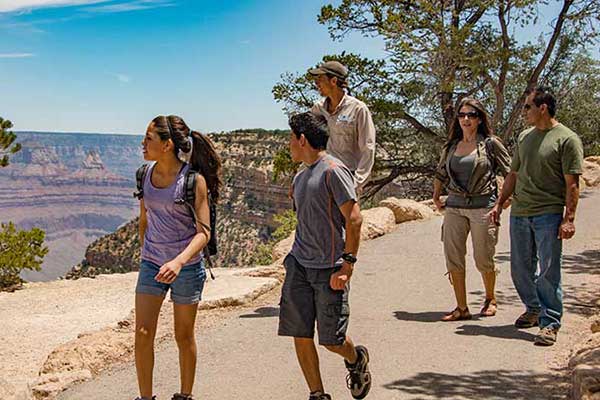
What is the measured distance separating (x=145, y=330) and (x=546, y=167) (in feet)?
10.7

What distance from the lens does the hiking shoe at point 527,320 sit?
636cm

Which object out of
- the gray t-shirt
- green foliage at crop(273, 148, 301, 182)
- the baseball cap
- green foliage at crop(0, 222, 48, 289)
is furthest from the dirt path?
green foliage at crop(273, 148, 301, 182)

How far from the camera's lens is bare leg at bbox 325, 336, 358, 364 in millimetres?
4211

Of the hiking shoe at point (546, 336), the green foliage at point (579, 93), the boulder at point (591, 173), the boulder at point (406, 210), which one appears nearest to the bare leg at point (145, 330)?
the hiking shoe at point (546, 336)

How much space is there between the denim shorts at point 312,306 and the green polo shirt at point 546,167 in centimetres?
234

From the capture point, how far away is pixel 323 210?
13.4ft

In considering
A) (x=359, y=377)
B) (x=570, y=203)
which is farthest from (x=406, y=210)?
(x=359, y=377)

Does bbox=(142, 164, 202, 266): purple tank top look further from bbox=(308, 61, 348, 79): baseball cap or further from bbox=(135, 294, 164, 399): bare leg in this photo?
bbox=(308, 61, 348, 79): baseball cap

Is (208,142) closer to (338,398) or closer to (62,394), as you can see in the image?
(338,398)

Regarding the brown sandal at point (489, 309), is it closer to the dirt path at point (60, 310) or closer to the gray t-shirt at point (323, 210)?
the dirt path at point (60, 310)

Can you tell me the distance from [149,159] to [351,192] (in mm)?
1159

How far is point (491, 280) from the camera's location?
Result: 264 inches

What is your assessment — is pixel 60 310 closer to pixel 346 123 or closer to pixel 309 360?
pixel 346 123

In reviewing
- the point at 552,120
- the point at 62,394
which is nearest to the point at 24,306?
the point at 62,394
